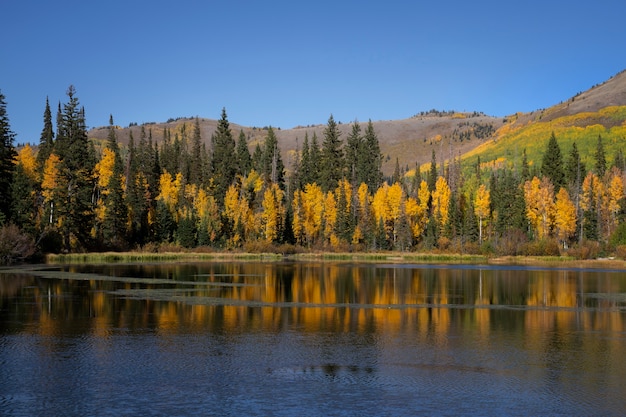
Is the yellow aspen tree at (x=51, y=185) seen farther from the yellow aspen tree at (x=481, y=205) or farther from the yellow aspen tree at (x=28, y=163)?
the yellow aspen tree at (x=481, y=205)

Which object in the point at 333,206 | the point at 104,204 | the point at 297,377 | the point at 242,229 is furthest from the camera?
the point at 333,206

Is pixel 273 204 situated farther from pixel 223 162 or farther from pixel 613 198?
pixel 613 198

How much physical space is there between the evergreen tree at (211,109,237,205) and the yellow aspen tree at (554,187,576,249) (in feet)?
190

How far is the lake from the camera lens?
1705 cm

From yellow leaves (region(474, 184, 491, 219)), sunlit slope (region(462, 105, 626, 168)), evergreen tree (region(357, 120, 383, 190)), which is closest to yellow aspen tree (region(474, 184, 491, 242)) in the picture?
yellow leaves (region(474, 184, 491, 219))

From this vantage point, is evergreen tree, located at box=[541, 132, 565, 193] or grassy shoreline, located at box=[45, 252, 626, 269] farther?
evergreen tree, located at box=[541, 132, 565, 193]

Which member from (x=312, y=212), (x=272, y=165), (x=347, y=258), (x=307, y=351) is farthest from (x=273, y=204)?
(x=307, y=351)

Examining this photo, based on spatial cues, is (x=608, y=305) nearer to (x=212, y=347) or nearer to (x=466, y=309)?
(x=466, y=309)

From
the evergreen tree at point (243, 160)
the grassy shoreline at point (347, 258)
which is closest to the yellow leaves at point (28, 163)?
the grassy shoreline at point (347, 258)

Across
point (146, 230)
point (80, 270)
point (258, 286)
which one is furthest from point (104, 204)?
point (258, 286)

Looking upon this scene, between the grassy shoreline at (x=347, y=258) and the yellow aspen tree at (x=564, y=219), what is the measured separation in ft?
46.4

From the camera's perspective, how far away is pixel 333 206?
11312 cm

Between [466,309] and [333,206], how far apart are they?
7786 cm

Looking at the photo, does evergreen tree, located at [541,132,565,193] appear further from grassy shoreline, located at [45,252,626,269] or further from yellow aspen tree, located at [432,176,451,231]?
grassy shoreline, located at [45,252,626,269]
